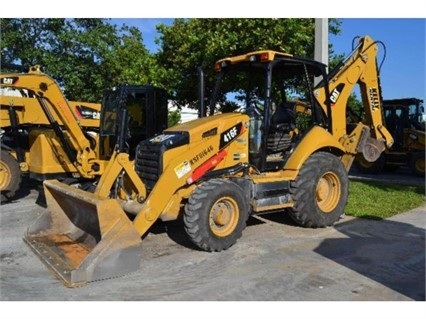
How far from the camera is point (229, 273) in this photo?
17.2 feet

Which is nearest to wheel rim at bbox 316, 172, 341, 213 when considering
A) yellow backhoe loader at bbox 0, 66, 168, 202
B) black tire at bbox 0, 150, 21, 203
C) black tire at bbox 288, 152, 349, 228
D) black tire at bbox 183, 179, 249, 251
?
black tire at bbox 288, 152, 349, 228

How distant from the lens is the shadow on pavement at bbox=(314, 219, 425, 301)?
4965mm

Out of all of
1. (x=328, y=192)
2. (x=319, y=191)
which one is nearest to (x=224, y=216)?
(x=319, y=191)

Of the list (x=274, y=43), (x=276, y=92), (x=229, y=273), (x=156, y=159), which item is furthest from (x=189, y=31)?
(x=229, y=273)

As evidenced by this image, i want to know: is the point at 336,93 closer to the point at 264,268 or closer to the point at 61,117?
the point at 264,268

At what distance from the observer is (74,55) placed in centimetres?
1473

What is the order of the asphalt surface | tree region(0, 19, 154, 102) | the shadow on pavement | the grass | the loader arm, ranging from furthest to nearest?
tree region(0, 19, 154, 102) → the loader arm → the grass → the shadow on pavement → the asphalt surface

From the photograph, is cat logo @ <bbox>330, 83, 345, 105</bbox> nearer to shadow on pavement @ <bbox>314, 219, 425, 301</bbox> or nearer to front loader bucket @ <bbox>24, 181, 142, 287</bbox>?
shadow on pavement @ <bbox>314, 219, 425, 301</bbox>

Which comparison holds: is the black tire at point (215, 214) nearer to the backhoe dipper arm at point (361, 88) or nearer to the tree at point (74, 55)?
the backhoe dipper arm at point (361, 88)

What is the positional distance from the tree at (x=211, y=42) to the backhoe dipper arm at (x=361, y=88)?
2.85m

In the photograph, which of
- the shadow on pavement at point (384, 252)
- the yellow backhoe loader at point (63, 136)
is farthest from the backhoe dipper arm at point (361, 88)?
the yellow backhoe loader at point (63, 136)

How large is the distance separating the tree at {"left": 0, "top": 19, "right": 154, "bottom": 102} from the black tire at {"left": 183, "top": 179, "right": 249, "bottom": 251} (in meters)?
8.49

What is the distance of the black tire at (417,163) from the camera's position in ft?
47.2

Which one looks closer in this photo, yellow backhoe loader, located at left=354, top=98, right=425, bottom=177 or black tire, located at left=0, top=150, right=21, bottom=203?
black tire, located at left=0, top=150, right=21, bottom=203
